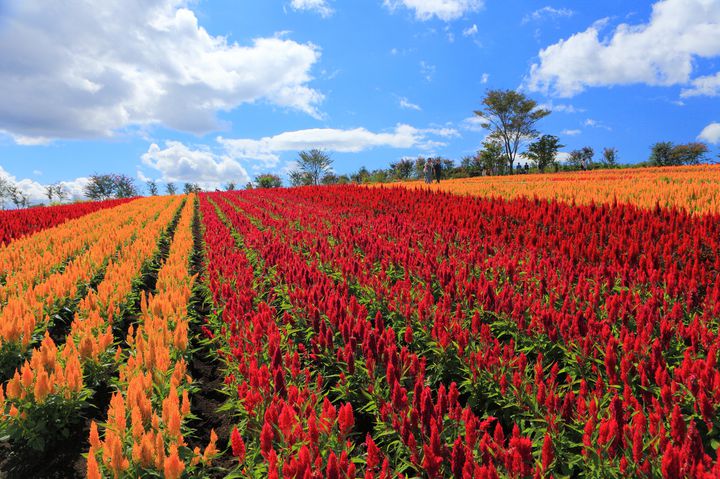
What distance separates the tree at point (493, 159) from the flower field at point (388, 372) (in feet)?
174

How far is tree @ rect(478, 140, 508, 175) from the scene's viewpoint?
56.8 metres

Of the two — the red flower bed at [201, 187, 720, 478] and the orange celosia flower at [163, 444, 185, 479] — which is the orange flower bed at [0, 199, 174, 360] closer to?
the red flower bed at [201, 187, 720, 478]

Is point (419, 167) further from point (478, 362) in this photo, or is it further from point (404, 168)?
point (478, 362)

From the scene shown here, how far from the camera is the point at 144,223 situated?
1462 cm

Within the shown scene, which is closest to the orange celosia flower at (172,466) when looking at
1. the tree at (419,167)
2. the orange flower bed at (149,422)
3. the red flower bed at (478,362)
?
the orange flower bed at (149,422)

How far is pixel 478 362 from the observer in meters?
2.97

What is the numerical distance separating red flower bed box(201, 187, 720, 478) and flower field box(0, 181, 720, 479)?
0.02 metres

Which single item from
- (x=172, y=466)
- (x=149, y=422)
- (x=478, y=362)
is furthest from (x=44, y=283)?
(x=478, y=362)

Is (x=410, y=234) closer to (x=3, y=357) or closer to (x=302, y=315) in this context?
(x=302, y=315)

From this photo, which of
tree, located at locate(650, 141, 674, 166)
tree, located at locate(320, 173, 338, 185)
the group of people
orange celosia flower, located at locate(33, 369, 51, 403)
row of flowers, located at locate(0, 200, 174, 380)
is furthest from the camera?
tree, located at locate(320, 173, 338, 185)

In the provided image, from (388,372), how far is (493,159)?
60.6 metres

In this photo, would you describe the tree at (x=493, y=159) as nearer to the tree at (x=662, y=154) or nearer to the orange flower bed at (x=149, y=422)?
the tree at (x=662, y=154)

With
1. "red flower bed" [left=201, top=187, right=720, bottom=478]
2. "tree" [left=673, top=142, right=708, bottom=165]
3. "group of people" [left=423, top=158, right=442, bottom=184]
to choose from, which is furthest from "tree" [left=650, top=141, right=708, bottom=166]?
"red flower bed" [left=201, top=187, right=720, bottom=478]

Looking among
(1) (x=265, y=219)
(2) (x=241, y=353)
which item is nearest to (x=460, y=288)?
(2) (x=241, y=353)
